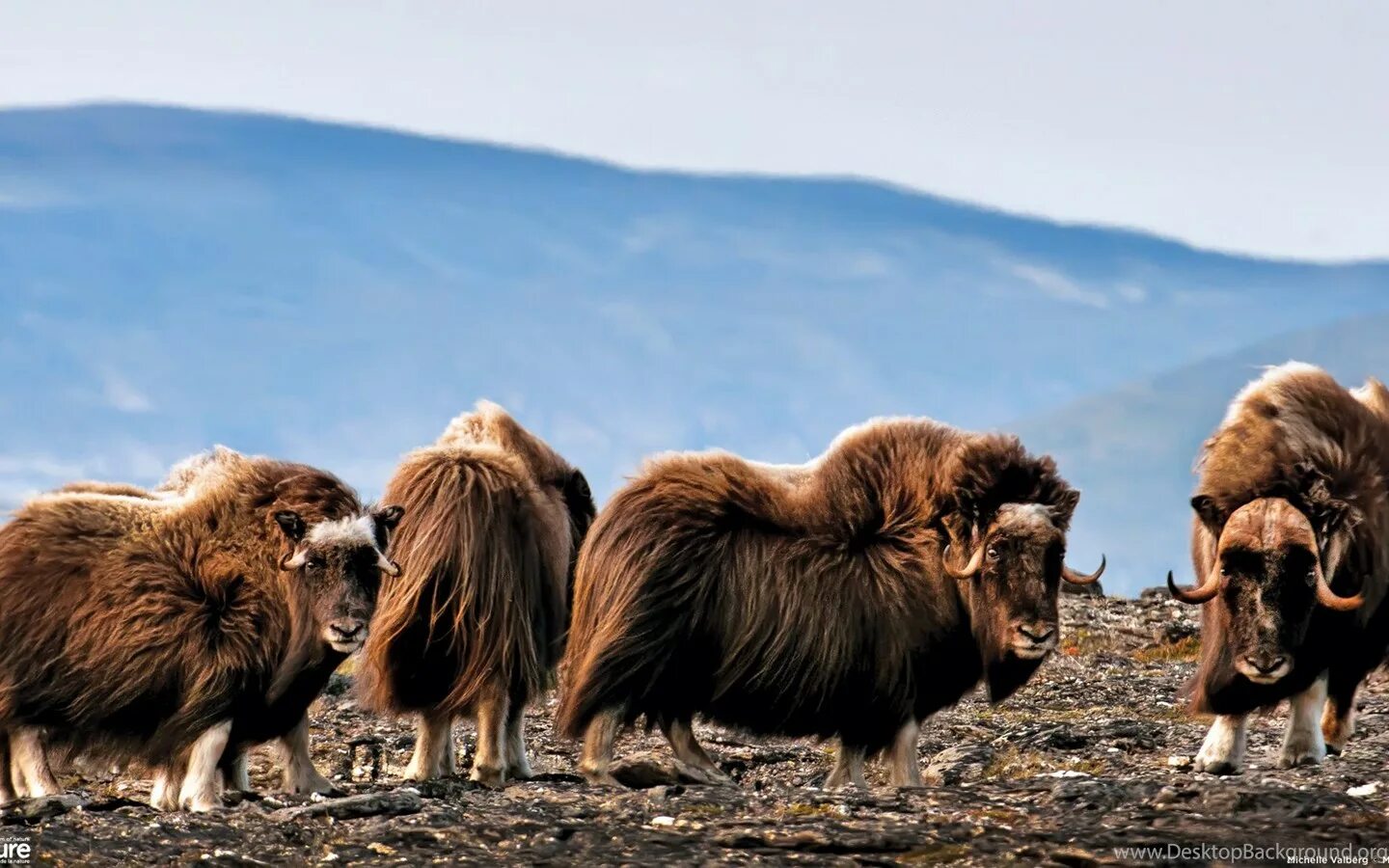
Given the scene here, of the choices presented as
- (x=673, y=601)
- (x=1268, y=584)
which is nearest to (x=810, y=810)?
(x=673, y=601)

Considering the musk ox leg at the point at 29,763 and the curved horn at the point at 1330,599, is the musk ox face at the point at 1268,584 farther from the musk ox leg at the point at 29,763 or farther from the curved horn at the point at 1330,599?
the musk ox leg at the point at 29,763

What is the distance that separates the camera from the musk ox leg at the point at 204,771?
5.39 m

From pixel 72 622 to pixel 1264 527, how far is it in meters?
3.50

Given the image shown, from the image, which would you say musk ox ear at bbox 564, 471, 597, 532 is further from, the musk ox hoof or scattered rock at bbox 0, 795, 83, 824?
scattered rock at bbox 0, 795, 83, 824

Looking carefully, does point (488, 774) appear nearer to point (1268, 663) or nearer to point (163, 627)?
point (163, 627)

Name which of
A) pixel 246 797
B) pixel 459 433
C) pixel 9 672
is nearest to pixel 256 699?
pixel 246 797

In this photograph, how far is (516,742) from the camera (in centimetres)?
595

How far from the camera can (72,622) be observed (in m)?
5.65

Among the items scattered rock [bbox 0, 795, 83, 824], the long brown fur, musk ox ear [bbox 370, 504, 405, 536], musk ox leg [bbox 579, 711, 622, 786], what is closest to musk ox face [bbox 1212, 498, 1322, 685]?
musk ox leg [bbox 579, 711, 622, 786]

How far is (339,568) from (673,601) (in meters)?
1.00

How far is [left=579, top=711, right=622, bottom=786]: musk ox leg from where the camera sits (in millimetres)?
5496

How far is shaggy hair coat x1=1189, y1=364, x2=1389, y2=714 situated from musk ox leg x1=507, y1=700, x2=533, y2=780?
6.74ft

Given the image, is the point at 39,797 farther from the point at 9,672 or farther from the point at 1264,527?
the point at 1264,527

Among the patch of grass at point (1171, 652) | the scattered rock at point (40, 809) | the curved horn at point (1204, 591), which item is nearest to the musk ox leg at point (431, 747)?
the scattered rock at point (40, 809)
